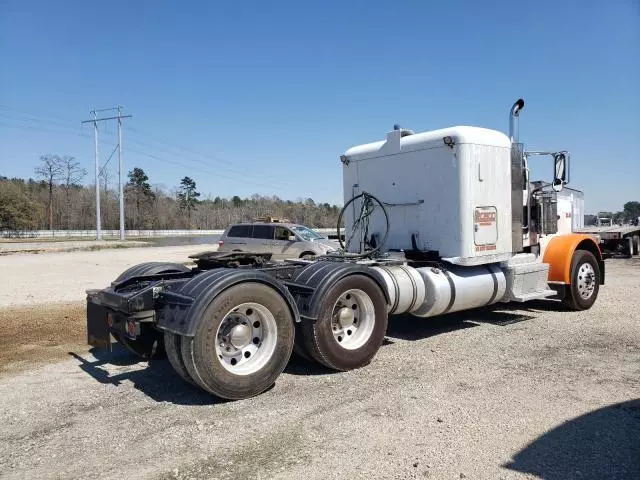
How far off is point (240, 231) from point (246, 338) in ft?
47.8

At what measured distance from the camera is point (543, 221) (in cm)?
877

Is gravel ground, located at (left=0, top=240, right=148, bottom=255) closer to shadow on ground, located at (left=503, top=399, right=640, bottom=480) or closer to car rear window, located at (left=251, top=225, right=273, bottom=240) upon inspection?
car rear window, located at (left=251, top=225, right=273, bottom=240)

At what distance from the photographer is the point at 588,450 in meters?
3.63

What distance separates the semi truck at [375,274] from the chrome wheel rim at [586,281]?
0.11 ft

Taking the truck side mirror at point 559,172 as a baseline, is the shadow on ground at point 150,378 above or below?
below

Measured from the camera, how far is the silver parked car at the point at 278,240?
17344mm

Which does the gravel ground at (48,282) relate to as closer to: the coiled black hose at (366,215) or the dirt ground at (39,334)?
the dirt ground at (39,334)

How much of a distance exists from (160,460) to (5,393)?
98.8 inches

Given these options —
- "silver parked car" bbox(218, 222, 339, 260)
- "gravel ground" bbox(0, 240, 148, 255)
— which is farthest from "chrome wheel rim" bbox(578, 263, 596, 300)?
"gravel ground" bbox(0, 240, 148, 255)

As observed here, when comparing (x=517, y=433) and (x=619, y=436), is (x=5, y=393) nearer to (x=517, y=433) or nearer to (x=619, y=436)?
(x=517, y=433)

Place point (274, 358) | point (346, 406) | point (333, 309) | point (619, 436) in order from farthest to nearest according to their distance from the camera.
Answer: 1. point (333, 309)
2. point (274, 358)
3. point (346, 406)
4. point (619, 436)

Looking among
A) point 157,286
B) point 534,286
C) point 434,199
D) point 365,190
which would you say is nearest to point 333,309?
point 157,286

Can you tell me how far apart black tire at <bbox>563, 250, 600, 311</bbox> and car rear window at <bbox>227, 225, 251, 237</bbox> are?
1207cm

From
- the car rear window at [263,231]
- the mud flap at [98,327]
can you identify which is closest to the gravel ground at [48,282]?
A: the car rear window at [263,231]
